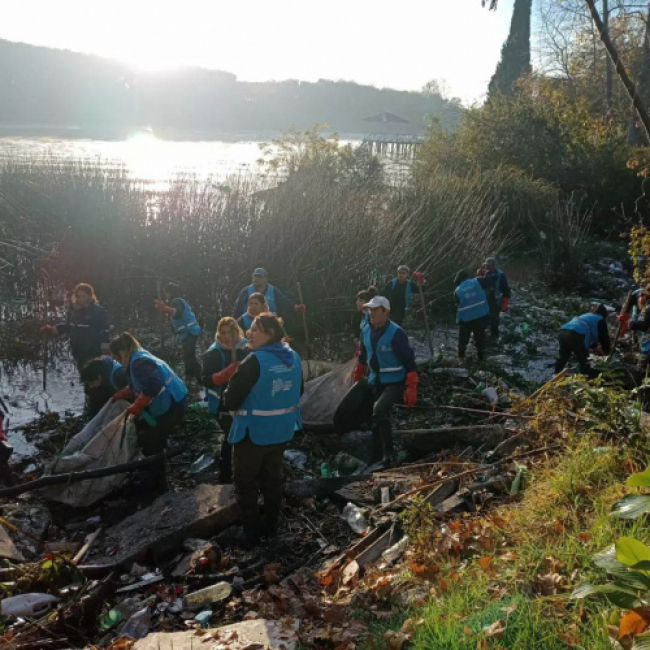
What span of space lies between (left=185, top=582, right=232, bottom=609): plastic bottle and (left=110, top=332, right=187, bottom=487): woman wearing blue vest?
186 cm

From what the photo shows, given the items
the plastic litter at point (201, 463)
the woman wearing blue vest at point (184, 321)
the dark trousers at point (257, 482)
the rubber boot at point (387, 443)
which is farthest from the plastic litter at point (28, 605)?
the woman wearing blue vest at point (184, 321)

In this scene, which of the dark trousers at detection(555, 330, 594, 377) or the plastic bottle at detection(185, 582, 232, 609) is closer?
the plastic bottle at detection(185, 582, 232, 609)

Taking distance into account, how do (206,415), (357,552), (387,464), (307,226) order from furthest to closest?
(307,226)
(206,415)
(387,464)
(357,552)

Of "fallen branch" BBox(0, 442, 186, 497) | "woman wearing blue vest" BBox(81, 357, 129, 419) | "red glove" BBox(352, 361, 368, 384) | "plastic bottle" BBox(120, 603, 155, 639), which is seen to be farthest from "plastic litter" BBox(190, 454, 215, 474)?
"plastic bottle" BBox(120, 603, 155, 639)

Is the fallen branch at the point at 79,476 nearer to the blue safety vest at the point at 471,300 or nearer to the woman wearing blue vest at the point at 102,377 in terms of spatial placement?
the woman wearing blue vest at the point at 102,377

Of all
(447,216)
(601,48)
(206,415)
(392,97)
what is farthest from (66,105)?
(206,415)

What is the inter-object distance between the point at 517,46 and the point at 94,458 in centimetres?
3440

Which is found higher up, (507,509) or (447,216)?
(447,216)

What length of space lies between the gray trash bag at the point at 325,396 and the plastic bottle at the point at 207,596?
2946 millimetres

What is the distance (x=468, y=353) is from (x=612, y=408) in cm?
679

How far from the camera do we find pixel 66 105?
235ft

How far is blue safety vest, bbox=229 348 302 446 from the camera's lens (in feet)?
14.2

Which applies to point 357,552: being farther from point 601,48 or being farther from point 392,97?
point 392,97

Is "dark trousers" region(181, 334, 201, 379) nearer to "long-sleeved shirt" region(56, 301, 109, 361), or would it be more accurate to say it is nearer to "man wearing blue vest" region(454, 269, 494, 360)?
"long-sleeved shirt" region(56, 301, 109, 361)
